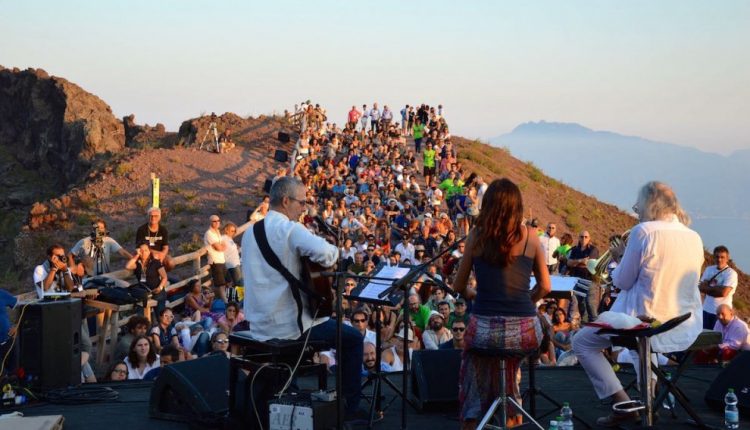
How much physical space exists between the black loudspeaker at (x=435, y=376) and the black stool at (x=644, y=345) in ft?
4.59

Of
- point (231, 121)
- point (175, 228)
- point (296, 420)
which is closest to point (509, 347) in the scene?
point (296, 420)

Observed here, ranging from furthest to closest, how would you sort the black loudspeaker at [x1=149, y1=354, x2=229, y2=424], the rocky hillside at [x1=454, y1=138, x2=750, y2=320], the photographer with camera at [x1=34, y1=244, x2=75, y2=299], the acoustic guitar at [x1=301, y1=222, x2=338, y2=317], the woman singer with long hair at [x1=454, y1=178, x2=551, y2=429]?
the rocky hillside at [x1=454, y1=138, x2=750, y2=320] → the photographer with camera at [x1=34, y1=244, x2=75, y2=299] → the black loudspeaker at [x1=149, y1=354, x2=229, y2=424] → the acoustic guitar at [x1=301, y1=222, x2=338, y2=317] → the woman singer with long hair at [x1=454, y1=178, x2=551, y2=429]

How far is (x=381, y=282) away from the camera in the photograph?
6133mm

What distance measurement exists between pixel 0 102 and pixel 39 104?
5.21 metres

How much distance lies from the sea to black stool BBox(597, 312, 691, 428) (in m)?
132

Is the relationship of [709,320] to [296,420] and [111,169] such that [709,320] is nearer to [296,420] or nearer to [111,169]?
[296,420]

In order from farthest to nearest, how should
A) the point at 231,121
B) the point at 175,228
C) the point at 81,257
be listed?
1. the point at 231,121
2. the point at 175,228
3. the point at 81,257

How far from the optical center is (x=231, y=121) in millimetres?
44250

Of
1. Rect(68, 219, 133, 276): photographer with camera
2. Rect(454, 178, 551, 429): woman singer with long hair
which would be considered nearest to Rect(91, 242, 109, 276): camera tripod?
Rect(68, 219, 133, 276): photographer with camera

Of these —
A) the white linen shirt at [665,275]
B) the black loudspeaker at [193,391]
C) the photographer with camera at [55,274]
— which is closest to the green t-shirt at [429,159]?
the photographer with camera at [55,274]

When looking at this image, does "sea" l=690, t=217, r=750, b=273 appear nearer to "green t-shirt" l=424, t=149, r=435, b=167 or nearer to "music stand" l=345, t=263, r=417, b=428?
"green t-shirt" l=424, t=149, r=435, b=167

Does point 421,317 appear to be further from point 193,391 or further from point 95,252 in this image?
point 193,391

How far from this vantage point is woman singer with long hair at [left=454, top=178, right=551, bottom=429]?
17.0ft

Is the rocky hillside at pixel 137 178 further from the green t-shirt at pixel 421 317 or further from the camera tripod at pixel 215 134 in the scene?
the green t-shirt at pixel 421 317
